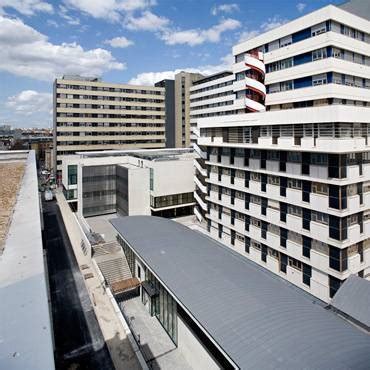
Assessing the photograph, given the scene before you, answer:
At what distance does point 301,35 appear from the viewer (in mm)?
33250

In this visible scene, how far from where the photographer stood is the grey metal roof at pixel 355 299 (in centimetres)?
2078

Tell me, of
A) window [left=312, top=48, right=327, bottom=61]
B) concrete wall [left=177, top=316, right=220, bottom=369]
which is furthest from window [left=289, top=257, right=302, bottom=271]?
window [left=312, top=48, right=327, bottom=61]

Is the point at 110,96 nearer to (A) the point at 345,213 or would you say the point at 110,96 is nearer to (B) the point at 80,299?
(B) the point at 80,299

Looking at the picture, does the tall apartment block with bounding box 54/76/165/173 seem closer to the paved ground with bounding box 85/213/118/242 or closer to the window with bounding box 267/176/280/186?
the paved ground with bounding box 85/213/118/242

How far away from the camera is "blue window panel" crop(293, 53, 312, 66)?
1281 inches

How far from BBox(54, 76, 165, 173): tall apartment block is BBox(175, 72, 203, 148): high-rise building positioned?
780 cm

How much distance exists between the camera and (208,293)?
19.7 metres

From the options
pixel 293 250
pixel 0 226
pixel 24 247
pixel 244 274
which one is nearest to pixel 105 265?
pixel 244 274

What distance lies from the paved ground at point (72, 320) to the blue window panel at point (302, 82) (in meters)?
32.0

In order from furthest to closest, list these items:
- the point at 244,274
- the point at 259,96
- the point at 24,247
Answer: the point at 259,96 < the point at 244,274 < the point at 24,247

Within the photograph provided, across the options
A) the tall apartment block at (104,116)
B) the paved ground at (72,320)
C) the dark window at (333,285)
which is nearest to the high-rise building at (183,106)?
the tall apartment block at (104,116)

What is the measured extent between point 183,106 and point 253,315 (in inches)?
3596

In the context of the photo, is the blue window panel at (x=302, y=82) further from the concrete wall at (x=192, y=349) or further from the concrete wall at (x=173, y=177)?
the concrete wall at (x=192, y=349)

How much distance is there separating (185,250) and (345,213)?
44.2ft
